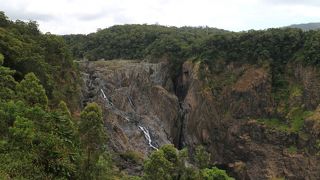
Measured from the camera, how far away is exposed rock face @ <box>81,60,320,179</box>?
5988 cm

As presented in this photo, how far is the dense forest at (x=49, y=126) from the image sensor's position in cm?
2180

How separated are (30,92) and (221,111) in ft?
136

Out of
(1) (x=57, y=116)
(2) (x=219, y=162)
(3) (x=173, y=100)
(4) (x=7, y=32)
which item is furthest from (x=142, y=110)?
(1) (x=57, y=116)

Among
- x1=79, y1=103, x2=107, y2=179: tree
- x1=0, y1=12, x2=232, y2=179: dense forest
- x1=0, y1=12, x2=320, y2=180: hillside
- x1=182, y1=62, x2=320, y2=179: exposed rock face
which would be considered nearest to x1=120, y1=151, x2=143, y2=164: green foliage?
x1=0, y1=12, x2=232, y2=179: dense forest

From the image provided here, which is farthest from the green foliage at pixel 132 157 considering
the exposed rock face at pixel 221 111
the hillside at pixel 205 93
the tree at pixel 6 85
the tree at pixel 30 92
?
the tree at pixel 30 92

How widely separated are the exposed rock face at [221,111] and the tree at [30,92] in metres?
27.3

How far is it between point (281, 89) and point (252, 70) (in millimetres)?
4677

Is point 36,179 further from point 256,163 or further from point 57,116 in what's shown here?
point 256,163

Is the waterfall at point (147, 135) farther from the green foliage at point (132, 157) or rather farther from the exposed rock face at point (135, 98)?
the green foliage at point (132, 157)

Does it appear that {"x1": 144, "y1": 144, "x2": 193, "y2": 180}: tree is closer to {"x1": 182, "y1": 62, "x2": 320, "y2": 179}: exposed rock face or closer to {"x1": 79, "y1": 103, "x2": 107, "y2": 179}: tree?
{"x1": 79, "y1": 103, "x2": 107, "y2": 179}: tree

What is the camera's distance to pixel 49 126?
24.6m

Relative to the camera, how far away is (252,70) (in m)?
67.6

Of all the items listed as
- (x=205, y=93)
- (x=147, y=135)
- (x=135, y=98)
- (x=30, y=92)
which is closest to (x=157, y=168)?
(x=30, y=92)

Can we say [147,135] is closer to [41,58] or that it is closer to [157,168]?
[41,58]
